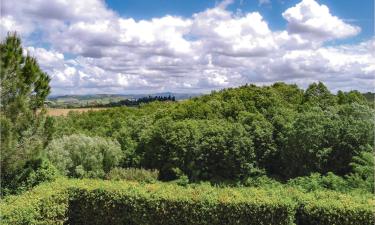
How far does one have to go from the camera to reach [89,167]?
30094 millimetres

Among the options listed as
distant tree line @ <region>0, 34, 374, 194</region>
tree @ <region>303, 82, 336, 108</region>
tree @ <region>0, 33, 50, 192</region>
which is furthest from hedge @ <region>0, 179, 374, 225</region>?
tree @ <region>303, 82, 336, 108</region>

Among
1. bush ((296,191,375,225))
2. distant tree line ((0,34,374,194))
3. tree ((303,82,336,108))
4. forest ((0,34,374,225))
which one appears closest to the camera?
bush ((296,191,375,225))

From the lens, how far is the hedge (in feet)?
38.6

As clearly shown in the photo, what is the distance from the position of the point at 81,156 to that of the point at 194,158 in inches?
344

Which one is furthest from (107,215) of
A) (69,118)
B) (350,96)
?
(69,118)

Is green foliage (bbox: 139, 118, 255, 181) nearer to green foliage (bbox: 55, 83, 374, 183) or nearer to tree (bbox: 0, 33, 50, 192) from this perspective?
green foliage (bbox: 55, 83, 374, 183)

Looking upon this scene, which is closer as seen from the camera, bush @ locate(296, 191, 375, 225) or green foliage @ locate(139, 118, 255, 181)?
bush @ locate(296, 191, 375, 225)

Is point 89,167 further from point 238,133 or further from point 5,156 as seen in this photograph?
point 5,156

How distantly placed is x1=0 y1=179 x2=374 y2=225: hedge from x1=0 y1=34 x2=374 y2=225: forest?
31 mm

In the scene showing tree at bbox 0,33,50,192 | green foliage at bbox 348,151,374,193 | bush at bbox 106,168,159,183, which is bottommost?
bush at bbox 106,168,159,183

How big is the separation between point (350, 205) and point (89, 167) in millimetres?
21584

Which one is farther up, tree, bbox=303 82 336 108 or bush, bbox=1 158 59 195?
tree, bbox=303 82 336 108

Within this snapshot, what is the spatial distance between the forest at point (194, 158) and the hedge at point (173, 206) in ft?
0.10

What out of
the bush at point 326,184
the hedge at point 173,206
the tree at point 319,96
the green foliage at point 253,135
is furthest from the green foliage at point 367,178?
the tree at point 319,96
